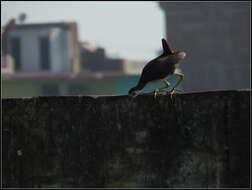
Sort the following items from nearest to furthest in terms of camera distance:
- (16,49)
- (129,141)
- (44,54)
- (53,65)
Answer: (129,141) → (16,49) → (44,54) → (53,65)

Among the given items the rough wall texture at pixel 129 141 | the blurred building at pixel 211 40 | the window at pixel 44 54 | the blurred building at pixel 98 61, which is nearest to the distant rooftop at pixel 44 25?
the window at pixel 44 54

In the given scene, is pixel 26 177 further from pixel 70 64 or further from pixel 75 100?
pixel 70 64

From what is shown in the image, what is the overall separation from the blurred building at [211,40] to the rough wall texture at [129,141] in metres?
32.1

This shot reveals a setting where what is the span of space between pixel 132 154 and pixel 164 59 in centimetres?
84

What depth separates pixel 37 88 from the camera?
101 ft

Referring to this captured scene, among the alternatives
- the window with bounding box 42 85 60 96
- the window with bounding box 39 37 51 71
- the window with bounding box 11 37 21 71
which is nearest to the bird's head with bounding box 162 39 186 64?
the window with bounding box 42 85 60 96

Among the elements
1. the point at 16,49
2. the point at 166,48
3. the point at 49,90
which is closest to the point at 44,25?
the point at 16,49

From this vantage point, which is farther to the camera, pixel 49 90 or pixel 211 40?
pixel 211 40

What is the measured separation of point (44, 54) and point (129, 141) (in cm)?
3191

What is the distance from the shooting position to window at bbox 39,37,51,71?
35875mm

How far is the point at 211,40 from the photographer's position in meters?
38.4

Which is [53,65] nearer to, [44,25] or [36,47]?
[36,47]

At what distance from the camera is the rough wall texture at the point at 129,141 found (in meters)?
4.82

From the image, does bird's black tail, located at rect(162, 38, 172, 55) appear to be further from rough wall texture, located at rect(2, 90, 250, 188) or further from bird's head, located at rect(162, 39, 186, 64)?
rough wall texture, located at rect(2, 90, 250, 188)
